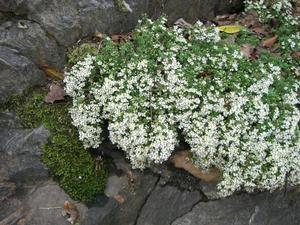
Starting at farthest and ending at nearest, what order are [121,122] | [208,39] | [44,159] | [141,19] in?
[141,19]
[208,39]
[44,159]
[121,122]

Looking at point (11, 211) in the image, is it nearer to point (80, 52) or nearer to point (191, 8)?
point (80, 52)

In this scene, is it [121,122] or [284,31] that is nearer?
[121,122]

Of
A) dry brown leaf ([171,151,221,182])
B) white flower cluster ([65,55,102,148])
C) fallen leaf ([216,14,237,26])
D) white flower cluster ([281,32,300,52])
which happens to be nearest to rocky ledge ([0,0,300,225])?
dry brown leaf ([171,151,221,182])

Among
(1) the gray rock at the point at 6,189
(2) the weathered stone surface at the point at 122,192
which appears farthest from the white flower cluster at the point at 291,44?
(1) the gray rock at the point at 6,189

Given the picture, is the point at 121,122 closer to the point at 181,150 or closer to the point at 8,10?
the point at 181,150

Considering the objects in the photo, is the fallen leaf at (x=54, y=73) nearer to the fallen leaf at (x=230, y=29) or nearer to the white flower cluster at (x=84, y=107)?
the white flower cluster at (x=84, y=107)

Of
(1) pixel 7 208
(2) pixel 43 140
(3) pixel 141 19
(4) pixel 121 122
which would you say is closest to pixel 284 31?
(3) pixel 141 19

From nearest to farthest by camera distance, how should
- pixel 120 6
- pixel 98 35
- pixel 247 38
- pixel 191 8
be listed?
pixel 98 35
pixel 120 6
pixel 247 38
pixel 191 8

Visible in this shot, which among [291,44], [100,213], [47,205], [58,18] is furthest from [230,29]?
[47,205]
